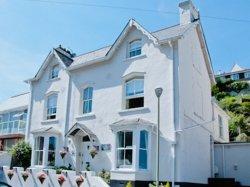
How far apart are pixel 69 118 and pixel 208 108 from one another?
34.3ft

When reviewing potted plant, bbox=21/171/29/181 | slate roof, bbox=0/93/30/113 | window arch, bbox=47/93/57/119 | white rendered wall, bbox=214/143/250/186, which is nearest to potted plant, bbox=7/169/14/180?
potted plant, bbox=21/171/29/181

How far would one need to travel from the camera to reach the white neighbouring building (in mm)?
18922

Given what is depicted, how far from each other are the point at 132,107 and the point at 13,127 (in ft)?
63.0

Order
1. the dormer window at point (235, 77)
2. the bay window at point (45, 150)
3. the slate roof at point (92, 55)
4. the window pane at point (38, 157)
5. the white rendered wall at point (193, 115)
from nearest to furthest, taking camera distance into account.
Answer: the white rendered wall at point (193, 115) < the bay window at point (45, 150) < the window pane at point (38, 157) < the slate roof at point (92, 55) < the dormer window at point (235, 77)

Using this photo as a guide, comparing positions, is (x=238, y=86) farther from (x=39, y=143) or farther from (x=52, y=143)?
(x=39, y=143)

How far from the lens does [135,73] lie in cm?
2138

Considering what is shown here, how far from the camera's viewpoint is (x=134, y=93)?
21250 mm

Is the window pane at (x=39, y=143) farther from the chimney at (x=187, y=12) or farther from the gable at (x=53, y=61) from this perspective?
the chimney at (x=187, y=12)

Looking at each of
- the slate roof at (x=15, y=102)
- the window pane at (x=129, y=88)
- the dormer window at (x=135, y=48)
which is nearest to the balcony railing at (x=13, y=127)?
the slate roof at (x=15, y=102)

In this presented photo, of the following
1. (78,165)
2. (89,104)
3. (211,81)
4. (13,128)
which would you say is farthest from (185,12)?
(13,128)

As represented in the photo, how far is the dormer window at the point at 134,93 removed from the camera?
2097cm

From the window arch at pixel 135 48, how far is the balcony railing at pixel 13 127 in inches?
663

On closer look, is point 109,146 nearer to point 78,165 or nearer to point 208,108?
point 78,165

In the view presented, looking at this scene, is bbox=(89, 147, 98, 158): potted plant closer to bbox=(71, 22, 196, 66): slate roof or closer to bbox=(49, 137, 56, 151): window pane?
bbox=(49, 137, 56, 151): window pane
